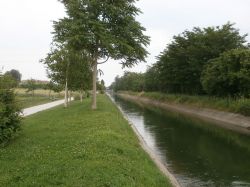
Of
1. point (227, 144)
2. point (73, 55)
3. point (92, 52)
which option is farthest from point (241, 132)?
point (73, 55)

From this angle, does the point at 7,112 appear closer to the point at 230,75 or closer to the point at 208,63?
the point at 230,75

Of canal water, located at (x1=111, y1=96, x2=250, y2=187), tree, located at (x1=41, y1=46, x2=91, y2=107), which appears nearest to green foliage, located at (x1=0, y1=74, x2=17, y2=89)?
canal water, located at (x1=111, y1=96, x2=250, y2=187)

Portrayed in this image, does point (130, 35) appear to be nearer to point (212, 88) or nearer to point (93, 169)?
point (212, 88)

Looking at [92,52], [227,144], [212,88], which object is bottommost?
[227,144]

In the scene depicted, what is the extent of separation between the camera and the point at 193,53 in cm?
6003

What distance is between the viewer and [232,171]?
1795 cm

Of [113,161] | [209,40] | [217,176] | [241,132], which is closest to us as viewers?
[113,161]

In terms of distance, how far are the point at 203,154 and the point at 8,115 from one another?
10.6 meters

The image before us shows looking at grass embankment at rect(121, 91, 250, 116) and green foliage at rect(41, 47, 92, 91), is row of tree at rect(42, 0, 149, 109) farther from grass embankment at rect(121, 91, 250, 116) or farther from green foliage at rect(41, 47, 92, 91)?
grass embankment at rect(121, 91, 250, 116)

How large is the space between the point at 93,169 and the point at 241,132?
23.4 m

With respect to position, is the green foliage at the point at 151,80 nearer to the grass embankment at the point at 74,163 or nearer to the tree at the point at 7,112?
the tree at the point at 7,112

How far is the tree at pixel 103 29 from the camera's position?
34906 mm

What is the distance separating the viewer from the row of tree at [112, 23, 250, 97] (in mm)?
44969

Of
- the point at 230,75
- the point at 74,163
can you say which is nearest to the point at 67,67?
the point at 230,75
